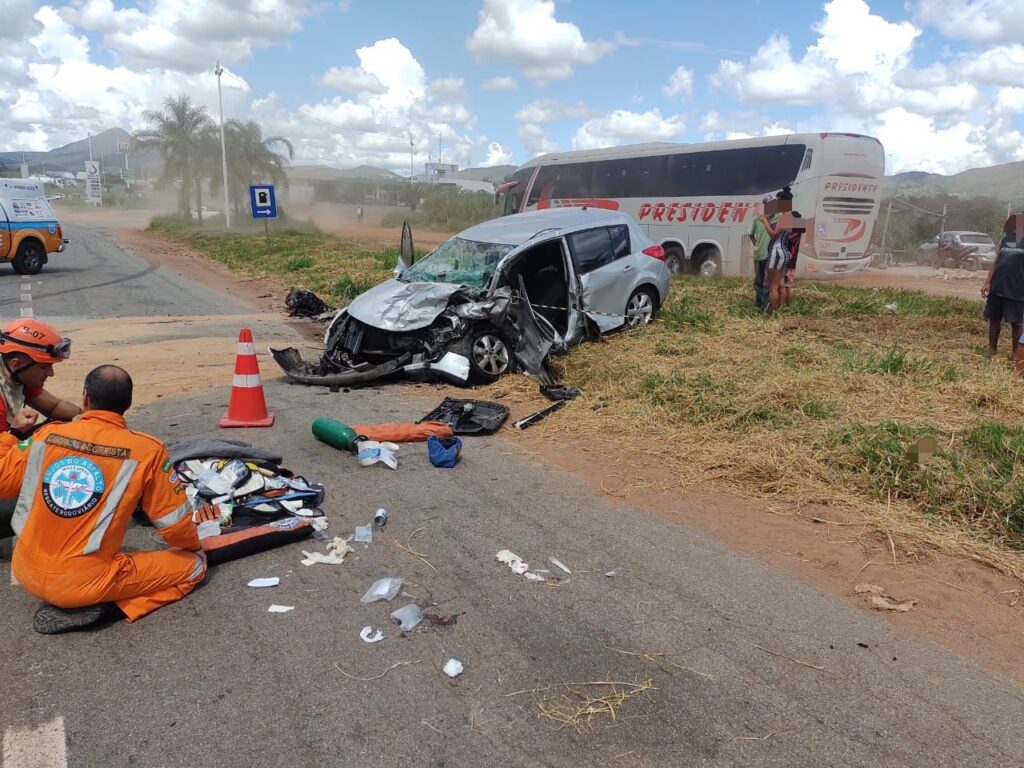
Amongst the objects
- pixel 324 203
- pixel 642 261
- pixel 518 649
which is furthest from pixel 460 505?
pixel 324 203

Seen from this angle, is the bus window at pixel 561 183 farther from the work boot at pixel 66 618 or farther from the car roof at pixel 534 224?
the work boot at pixel 66 618

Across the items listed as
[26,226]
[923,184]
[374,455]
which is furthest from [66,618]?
[923,184]

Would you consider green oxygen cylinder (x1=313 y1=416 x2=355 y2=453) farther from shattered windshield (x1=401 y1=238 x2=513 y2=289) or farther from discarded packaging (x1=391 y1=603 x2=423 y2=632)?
shattered windshield (x1=401 y1=238 x2=513 y2=289)

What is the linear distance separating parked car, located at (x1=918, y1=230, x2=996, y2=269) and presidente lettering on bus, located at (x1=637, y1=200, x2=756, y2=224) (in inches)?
473

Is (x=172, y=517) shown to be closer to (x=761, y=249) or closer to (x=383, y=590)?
(x=383, y=590)

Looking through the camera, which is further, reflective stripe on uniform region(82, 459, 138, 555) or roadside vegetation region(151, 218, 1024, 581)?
roadside vegetation region(151, 218, 1024, 581)

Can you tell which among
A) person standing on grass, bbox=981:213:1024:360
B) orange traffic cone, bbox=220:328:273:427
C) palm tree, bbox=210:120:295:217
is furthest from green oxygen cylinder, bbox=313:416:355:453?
palm tree, bbox=210:120:295:217

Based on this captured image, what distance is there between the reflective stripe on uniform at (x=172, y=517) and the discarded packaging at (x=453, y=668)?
4.42ft

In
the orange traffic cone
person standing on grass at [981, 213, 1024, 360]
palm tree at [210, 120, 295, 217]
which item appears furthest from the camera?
palm tree at [210, 120, 295, 217]

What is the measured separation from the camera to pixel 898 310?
1178 centimetres

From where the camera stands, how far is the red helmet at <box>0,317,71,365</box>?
146 inches

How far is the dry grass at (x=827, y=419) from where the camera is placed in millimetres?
4375

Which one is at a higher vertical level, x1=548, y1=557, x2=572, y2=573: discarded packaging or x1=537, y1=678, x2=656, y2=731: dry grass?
x1=548, y1=557, x2=572, y2=573: discarded packaging

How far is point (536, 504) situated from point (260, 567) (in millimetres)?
1712
